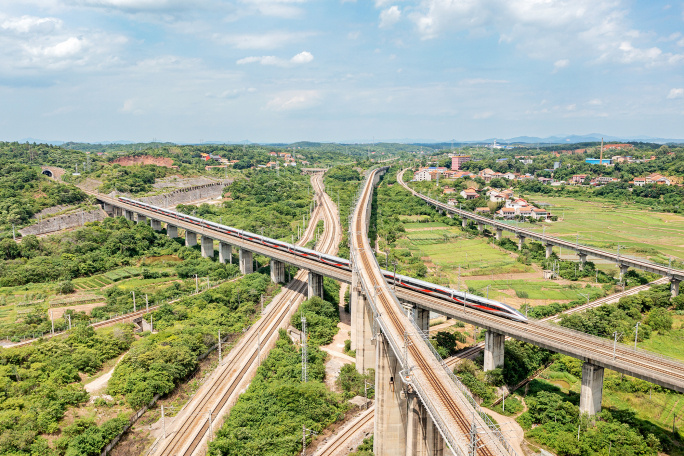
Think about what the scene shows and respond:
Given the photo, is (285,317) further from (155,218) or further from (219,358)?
(155,218)

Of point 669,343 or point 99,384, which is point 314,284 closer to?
point 99,384

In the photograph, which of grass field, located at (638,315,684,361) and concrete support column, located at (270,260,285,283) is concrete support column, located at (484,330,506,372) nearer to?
grass field, located at (638,315,684,361)

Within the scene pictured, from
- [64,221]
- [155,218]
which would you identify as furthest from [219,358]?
[64,221]

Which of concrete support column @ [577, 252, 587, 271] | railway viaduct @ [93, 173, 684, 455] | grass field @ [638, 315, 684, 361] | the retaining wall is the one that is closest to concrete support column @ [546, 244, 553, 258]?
concrete support column @ [577, 252, 587, 271]

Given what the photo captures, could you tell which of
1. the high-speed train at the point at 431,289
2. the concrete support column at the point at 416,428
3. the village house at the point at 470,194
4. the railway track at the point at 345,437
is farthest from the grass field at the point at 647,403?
the village house at the point at 470,194

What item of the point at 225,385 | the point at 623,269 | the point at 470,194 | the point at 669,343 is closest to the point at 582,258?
the point at 623,269
